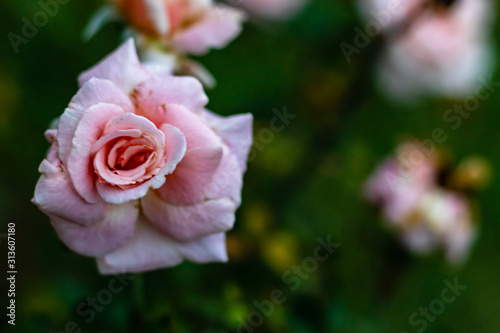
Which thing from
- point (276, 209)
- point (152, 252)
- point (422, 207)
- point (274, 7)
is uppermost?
point (152, 252)

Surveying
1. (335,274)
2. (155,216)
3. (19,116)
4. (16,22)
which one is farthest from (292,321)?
(16,22)

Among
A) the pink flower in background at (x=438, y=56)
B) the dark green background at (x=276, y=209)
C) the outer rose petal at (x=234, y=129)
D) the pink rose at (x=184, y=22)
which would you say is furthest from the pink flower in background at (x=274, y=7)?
the outer rose petal at (x=234, y=129)

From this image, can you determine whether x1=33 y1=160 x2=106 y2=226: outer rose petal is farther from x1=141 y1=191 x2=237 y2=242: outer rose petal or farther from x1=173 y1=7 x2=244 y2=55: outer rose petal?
x1=173 y1=7 x2=244 y2=55: outer rose petal

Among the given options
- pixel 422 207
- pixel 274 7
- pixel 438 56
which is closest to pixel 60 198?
pixel 422 207

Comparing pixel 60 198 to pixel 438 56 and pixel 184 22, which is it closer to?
pixel 184 22

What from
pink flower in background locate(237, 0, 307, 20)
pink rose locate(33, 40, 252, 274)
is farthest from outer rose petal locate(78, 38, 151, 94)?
pink flower in background locate(237, 0, 307, 20)

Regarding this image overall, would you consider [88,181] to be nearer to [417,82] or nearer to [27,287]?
[27,287]

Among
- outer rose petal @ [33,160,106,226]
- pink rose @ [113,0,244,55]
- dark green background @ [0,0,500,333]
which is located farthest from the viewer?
dark green background @ [0,0,500,333]
